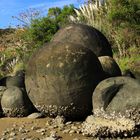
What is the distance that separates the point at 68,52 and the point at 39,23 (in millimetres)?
15424

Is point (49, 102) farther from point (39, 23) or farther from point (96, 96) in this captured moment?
point (39, 23)

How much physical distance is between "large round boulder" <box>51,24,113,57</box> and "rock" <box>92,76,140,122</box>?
9.08 feet

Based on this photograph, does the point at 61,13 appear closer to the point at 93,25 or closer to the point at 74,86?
the point at 93,25

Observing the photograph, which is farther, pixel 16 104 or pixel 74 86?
pixel 16 104

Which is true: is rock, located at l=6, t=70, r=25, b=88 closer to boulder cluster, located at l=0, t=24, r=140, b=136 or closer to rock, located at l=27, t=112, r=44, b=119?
rock, located at l=27, t=112, r=44, b=119

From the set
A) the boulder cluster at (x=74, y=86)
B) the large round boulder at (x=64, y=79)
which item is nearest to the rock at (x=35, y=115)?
the boulder cluster at (x=74, y=86)

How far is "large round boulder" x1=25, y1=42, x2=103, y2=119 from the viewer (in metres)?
9.34

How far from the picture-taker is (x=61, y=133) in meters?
8.72

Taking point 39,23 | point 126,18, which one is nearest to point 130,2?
point 126,18

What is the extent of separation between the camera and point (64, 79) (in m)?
9.34

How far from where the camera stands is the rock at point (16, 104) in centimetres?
1070

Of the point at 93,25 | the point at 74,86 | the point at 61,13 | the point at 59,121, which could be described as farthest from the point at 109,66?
the point at 61,13

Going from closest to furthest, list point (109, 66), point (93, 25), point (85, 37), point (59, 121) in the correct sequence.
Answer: point (59, 121)
point (109, 66)
point (85, 37)
point (93, 25)

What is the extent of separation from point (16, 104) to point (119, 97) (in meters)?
2.98
